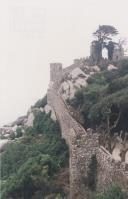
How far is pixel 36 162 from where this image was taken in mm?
39594

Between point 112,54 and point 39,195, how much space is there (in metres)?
41.1

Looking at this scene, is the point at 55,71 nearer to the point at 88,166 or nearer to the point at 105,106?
the point at 105,106

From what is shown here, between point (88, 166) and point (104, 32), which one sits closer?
point (88, 166)

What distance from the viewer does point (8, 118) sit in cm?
7956

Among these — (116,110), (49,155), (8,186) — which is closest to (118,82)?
(116,110)

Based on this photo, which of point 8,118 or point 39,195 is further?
point 8,118

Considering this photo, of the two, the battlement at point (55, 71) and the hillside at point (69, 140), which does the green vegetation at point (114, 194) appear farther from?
the battlement at point (55, 71)

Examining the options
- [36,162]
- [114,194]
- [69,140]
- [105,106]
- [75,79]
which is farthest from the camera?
[75,79]

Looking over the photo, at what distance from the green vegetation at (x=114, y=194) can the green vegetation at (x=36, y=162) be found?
5.77m

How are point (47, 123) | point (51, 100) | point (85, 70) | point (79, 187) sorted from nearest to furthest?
point (79, 187), point (47, 123), point (51, 100), point (85, 70)

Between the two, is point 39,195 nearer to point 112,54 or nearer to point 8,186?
point 8,186

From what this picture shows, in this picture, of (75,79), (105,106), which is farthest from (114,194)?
(75,79)

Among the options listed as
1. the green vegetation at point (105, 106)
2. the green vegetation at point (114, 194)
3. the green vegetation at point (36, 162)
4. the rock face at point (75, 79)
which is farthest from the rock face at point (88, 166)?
the rock face at point (75, 79)

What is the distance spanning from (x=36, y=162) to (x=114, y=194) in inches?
526
